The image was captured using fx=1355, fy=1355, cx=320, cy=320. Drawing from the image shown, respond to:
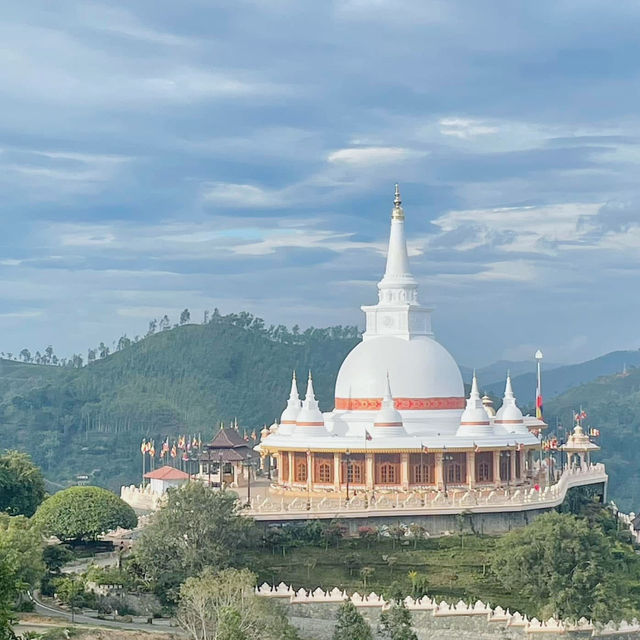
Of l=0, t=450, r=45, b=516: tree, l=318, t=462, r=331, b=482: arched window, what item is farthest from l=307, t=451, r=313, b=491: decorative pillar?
l=0, t=450, r=45, b=516: tree

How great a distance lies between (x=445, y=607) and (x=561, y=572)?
4069 millimetres

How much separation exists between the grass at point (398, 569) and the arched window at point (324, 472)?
301 inches

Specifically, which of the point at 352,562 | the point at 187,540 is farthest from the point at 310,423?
the point at 187,540

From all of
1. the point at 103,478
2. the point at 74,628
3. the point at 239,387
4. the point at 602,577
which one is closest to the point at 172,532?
the point at 74,628

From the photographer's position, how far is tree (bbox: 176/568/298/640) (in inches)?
1583

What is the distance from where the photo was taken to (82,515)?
49688mm

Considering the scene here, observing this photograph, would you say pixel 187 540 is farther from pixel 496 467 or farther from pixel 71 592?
pixel 496 467

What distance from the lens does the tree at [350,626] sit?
42.0 metres

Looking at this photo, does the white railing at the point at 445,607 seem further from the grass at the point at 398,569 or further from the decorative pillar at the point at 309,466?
the decorative pillar at the point at 309,466

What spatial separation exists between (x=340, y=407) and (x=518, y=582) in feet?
56.5

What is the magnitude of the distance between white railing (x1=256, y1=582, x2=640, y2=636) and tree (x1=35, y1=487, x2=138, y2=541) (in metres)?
7.41

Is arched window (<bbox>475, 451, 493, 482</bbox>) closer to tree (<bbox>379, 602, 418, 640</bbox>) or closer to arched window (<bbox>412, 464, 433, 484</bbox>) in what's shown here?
arched window (<bbox>412, 464, 433, 484</bbox>)

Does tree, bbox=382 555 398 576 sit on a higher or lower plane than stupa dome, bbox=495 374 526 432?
lower

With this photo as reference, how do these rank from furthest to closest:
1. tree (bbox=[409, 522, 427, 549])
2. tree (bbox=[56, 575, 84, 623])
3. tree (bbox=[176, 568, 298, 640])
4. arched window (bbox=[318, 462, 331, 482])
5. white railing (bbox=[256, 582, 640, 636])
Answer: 1. arched window (bbox=[318, 462, 331, 482])
2. tree (bbox=[409, 522, 427, 549])
3. white railing (bbox=[256, 582, 640, 636])
4. tree (bbox=[56, 575, 84, 623])
5. tree (bbox=[176, 568, 298, 640])
